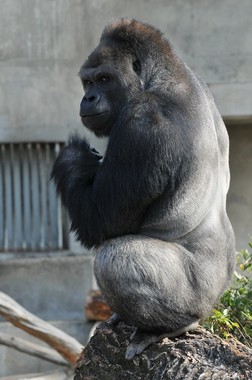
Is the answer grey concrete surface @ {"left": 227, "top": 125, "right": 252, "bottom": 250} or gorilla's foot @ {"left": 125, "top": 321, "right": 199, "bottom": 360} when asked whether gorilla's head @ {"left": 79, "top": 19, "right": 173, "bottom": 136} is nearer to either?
gorilla's foot @ {"left": 125, "top": 321, "right": 199, "bottom": 360}

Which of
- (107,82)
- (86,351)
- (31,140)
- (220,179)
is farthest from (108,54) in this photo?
(31,140)

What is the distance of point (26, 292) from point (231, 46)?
10.5 feet

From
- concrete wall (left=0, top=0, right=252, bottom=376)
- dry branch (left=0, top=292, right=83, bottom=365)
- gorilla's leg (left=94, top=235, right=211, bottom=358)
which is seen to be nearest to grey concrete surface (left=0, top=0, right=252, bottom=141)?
concrete wall (left=0, top=0, right=252, bottom=376)

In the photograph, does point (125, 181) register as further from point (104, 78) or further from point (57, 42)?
point (57, 42)

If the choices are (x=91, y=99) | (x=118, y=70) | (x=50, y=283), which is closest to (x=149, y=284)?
(x=91, y=99)

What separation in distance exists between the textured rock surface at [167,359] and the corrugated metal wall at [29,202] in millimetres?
5042

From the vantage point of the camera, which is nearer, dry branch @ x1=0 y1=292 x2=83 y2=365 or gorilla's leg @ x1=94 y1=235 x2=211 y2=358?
gorilla's leg @ x1=94 y1=235 x2=211 y2=358

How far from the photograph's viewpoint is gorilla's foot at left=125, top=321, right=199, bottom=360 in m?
3.96

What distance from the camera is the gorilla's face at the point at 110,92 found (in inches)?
167

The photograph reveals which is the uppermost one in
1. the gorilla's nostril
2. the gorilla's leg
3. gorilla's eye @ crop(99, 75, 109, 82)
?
gorilla's eye @ crop(99, 75, 109, 82)

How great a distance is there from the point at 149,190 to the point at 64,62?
535 centimetres

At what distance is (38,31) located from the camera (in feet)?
30.0

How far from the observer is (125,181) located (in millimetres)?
3986

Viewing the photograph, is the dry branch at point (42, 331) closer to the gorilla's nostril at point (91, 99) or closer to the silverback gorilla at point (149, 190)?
the silverback gorilla at point (149, 190)
